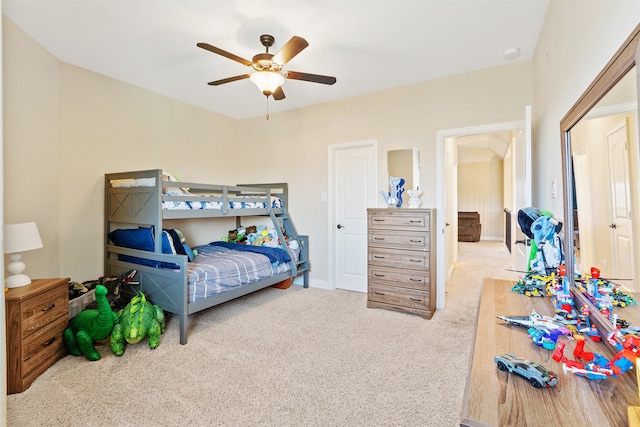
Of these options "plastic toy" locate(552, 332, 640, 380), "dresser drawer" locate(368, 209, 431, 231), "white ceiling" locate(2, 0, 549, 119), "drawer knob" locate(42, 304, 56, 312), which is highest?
"white ceiling" locate(2, 0, 549, 119)

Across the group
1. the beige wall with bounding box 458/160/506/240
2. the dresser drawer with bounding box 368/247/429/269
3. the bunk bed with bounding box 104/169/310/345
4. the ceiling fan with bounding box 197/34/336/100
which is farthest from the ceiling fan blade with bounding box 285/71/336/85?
the beige wall with bounding box 458/160/506/240

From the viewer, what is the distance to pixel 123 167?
3361 mm

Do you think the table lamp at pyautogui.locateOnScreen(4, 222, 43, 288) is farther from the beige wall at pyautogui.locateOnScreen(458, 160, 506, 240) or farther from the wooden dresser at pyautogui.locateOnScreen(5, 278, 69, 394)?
the beige wall at pyautogui.locateOnScreen(458, 160, 506, 240)

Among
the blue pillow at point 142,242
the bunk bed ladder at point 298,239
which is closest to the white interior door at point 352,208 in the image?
the bunk bed ladder at point 298,239

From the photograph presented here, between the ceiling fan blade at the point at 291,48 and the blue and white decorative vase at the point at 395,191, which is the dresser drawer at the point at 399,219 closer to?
the blue and white decorative vase at the point at 395,191

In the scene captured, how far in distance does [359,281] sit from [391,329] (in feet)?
3.83

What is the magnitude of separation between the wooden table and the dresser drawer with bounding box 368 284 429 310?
2081 millimetres

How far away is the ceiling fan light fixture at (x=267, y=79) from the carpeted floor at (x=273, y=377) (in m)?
2.07

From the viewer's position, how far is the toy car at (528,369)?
76 centimetres

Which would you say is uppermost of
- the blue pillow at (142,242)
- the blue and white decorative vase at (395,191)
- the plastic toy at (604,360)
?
the blue and white decorative vase at (395,191)

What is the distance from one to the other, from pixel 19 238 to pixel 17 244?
0.04 m

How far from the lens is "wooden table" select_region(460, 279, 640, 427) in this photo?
2.16 feet

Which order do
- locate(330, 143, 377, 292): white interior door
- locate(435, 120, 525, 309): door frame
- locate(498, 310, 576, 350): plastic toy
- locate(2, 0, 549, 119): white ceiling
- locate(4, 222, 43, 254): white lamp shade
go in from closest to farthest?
locate(498, 310, 576, 350): plastic toy
locate(4, 222, 43, 254): white lamp shade
locate(2, 0, 549, 119): white ceiling
locate(435, 120, 525, 309): door frame
locate(330, 143, 377, 292): white interior door

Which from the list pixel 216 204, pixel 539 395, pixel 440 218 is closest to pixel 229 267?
Answer: pixel 216 204
